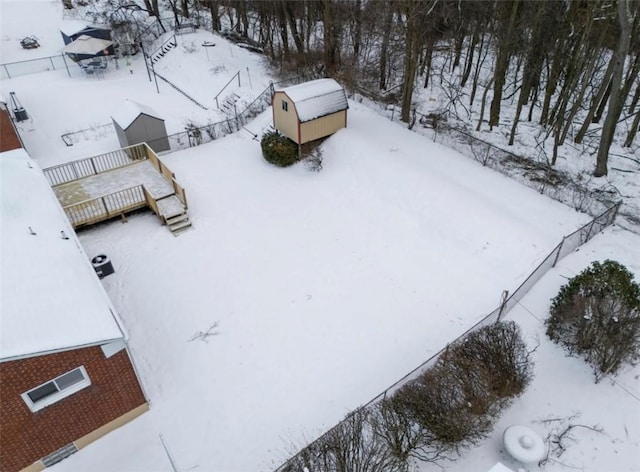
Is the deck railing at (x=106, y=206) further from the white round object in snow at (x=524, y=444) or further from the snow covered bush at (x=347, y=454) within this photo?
the white round object in snow at (x=524, y=444)

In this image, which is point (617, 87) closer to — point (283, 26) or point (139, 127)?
point (139, 127)

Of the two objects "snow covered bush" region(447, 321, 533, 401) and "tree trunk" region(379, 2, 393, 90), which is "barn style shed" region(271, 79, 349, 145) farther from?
"snow covered bush" region(447, 321, 533, 401)

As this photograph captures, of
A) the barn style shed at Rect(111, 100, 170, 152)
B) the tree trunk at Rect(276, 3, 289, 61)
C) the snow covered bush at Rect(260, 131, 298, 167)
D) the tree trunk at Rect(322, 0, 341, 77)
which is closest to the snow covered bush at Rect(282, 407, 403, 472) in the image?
the snow covered bush at Rect(260, 131, 298, 167)

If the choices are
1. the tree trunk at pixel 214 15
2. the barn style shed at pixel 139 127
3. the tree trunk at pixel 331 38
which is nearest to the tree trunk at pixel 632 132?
the tree trunk at pixel 331 38

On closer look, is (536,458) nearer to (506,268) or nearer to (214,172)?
(506,268)

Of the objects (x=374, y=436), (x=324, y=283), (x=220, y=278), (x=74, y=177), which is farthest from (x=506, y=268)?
(x=74, y=177)

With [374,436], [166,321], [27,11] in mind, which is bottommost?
[166,321]
